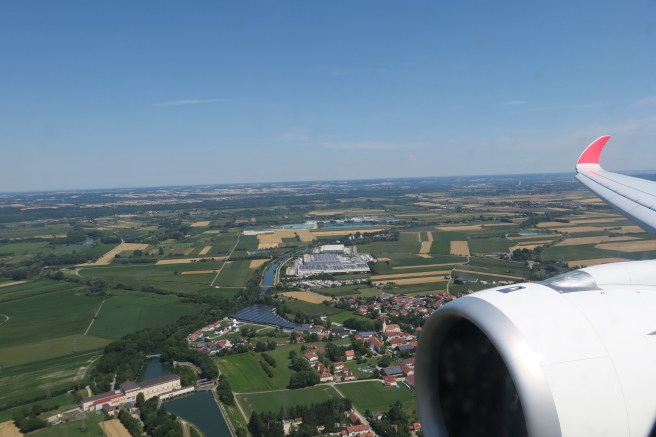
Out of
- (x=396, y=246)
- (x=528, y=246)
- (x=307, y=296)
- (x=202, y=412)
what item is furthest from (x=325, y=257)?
(x=202, y=412)

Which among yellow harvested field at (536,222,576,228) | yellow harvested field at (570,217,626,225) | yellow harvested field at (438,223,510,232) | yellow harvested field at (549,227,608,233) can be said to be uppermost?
yellow harvested field at (570,217,626,225)

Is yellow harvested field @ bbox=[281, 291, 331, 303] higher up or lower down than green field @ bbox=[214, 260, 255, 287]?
lower down

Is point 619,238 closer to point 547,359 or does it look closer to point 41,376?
point 547,359

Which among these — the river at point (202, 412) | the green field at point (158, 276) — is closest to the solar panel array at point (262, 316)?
the green field at point (158, 276)

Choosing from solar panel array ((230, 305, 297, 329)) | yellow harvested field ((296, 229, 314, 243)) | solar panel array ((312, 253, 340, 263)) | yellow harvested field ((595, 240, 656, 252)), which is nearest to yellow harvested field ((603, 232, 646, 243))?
yellow harvested field ((595, 240, 656, 252))

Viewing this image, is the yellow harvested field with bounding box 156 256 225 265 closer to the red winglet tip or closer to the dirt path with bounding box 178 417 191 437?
the dirt path with bounding box 178 417 191 437

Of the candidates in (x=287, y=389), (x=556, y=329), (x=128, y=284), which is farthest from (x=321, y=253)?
(x=556, y=329)
